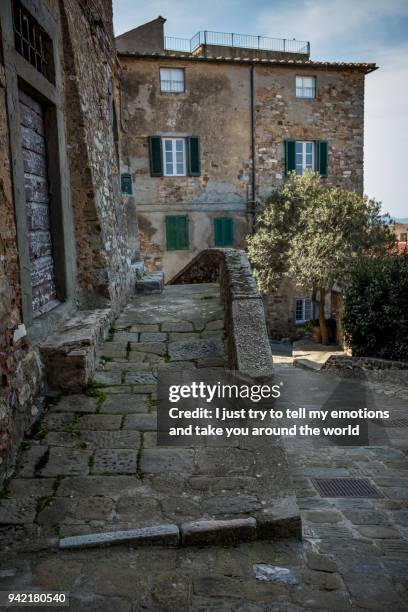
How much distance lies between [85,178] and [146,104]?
13051mm

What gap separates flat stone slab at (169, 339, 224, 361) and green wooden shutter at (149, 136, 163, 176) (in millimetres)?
13139

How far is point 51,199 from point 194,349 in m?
2.07

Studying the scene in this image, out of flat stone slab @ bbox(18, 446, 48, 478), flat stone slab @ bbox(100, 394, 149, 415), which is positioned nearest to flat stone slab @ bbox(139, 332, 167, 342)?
flat stone slab @ bbox(100, 394, 149, 415)

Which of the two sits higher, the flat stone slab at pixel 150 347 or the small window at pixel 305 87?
the small window at pixel 305 87

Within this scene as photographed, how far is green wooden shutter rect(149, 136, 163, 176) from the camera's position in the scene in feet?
57.0

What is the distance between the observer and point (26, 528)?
2803 millimetres

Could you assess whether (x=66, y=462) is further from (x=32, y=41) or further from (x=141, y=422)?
(x=32, y=41)

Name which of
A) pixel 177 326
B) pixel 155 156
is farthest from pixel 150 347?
pixel 155 156

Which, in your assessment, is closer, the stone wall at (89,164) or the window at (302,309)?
the stone wall at (89,164)

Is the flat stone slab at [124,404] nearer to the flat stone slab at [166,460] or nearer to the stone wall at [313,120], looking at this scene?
the flat stone slab at [166,460]

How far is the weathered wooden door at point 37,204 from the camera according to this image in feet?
14.2

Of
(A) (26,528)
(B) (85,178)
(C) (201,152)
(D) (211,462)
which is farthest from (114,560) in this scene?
(C) (201,152)

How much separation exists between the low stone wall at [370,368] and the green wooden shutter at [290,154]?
34.7 feet

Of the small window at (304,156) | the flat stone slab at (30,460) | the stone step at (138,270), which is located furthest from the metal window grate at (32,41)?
the small window at (304,156)
